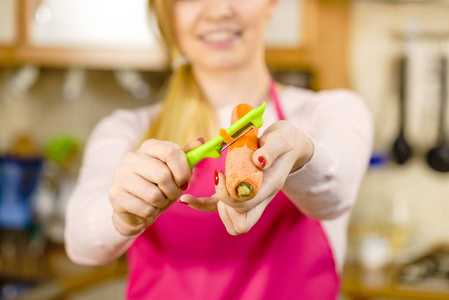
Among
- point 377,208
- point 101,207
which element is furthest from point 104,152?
point 377,208

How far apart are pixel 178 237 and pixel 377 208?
1.41 meters

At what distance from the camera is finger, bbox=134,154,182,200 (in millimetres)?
462

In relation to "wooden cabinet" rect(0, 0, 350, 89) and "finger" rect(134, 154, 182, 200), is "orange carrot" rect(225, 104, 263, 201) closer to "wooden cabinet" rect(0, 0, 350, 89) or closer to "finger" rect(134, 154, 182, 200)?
"finger" rect(134, 154, 182, 200)

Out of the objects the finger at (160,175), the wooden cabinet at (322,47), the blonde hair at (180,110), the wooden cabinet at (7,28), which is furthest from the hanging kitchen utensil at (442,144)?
the finger at (160,175)

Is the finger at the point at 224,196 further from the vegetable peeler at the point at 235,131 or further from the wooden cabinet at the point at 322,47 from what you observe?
the wooden cabinet at the point at 322,47

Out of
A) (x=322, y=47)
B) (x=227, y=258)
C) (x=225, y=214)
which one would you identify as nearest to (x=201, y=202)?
(x=225, y=214)

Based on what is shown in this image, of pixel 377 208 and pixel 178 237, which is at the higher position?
pixel 178 237

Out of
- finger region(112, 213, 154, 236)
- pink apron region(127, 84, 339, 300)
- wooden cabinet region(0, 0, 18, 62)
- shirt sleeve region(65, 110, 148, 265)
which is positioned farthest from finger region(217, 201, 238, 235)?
wooden cabinet region(0, 0, 18, 62)

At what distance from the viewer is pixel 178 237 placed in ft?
2.81

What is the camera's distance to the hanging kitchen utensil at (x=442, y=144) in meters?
2.02

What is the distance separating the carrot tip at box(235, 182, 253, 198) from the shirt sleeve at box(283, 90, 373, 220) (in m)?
0.18

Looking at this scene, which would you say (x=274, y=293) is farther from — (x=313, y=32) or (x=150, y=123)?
(x=313, y=32)

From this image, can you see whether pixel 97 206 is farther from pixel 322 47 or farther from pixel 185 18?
pixel 322 47

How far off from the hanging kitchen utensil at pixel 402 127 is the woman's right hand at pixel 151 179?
1.67 m
